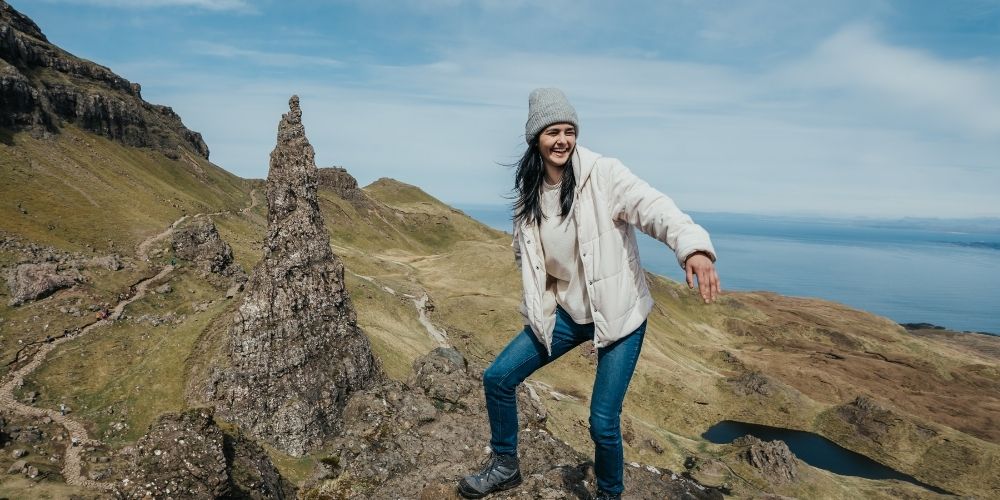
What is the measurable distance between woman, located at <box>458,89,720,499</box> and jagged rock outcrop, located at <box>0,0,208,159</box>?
11308 cm

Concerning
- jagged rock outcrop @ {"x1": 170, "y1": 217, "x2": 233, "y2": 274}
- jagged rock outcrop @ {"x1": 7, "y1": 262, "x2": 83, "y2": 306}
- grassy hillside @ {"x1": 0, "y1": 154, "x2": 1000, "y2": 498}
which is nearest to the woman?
grassy hillside @ {"x1": 0, "y1": 154, "x2": 1000, "y2": 498}

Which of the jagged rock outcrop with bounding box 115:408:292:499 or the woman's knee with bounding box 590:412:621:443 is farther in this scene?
the jagged rock outcrop with bounding box 115:408:292:499

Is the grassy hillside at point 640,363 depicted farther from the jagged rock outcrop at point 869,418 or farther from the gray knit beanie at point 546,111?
the gray knit beanie at point 546,111

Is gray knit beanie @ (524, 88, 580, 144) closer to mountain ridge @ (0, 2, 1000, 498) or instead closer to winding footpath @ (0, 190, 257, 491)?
mountain ridge @ (0, 2, 1000, 498)

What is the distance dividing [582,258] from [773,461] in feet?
202

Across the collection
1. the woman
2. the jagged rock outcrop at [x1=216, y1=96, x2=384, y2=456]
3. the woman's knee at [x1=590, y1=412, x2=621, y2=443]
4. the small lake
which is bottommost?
the small lake

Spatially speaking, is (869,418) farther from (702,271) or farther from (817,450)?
(702,271)

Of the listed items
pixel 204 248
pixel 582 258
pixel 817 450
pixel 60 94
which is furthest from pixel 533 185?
pixel 60 94

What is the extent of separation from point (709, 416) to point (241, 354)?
70614 millimetres

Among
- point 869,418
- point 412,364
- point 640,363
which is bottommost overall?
point 869,418

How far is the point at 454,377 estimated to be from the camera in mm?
16859

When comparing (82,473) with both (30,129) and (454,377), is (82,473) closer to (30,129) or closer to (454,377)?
(454,377)

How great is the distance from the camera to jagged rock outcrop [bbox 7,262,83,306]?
4859cm

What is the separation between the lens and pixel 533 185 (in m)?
8.00
